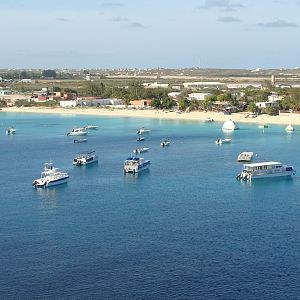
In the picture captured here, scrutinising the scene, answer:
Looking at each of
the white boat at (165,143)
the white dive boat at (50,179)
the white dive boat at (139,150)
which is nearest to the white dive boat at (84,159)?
the white dive boat at (139,150)

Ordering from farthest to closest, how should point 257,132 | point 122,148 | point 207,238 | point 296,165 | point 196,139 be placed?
point 257,132
point 196,139
point 122,148
point 296,165
point 207,238

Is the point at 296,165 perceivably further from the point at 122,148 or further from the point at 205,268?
the point at 205,268

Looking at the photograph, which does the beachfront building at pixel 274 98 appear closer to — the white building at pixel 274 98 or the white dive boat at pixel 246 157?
the white building at pixel 274 98

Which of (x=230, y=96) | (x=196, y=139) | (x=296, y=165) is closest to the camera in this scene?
(x=296, y=165)

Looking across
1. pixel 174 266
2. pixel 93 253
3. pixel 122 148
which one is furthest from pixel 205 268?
pixel 122 148

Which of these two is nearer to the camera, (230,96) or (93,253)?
(93,253)

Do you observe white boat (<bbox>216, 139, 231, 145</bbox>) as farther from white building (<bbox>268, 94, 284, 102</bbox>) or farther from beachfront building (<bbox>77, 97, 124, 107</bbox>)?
beachfront building (<bbox>77, 97, 124, 107</bbox>)

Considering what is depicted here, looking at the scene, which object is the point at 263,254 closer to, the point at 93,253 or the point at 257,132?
the point at 93,253
